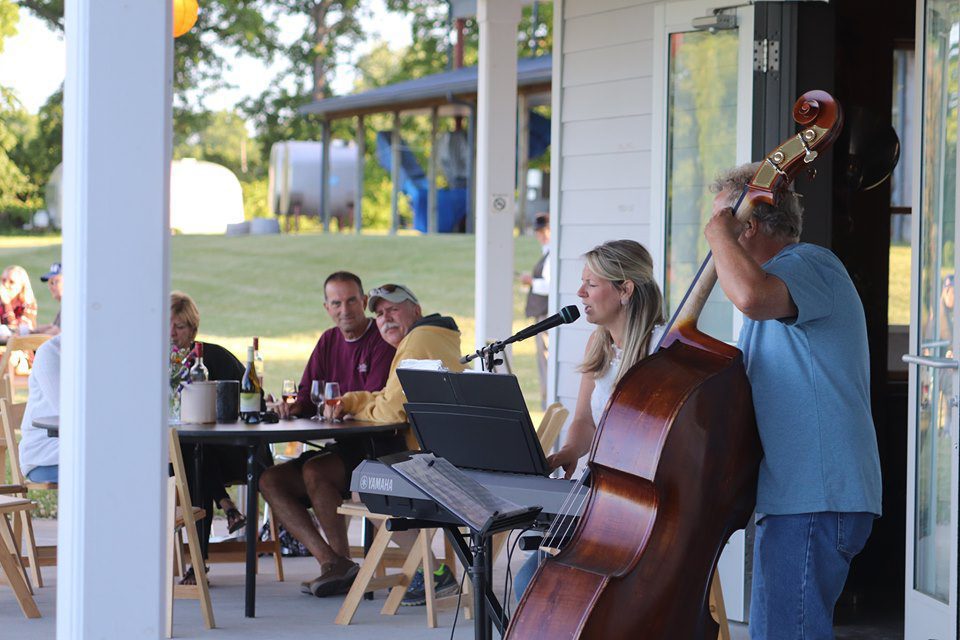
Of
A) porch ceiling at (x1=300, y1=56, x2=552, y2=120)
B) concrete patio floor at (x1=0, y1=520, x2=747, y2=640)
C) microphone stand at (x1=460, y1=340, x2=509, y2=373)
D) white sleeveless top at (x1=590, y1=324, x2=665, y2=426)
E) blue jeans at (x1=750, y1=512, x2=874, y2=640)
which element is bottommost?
concrete patio floor at (x1=0, y1=520, x2=747, y2=640)

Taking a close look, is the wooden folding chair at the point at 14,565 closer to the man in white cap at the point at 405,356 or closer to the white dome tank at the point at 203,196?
the man in white cap at the point at 405,356

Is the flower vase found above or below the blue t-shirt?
below

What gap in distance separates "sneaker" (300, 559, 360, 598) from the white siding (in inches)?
55.3

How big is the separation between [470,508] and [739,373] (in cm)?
65

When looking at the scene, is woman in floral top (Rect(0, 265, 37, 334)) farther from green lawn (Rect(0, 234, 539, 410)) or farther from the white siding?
the white siding

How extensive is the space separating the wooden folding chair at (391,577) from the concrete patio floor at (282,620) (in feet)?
0.15

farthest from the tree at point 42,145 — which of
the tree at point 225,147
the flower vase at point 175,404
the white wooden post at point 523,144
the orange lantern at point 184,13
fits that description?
the flower vase at point 175,404

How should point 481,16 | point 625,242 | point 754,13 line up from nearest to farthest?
point 625,242 → point 754,13 → point 481,16

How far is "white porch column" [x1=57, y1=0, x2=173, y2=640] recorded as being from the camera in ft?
8.61

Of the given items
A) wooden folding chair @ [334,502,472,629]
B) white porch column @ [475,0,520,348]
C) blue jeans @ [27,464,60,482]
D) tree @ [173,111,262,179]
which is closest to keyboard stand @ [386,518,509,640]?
wooden folding chair @ [334,502,472,629]

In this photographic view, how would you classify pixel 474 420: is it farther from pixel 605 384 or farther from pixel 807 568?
pixel 807 568

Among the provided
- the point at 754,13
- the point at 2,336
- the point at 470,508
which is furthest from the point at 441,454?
the point at 2,336

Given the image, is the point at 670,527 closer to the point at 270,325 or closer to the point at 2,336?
the point at 2,336

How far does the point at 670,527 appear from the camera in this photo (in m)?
2.52
